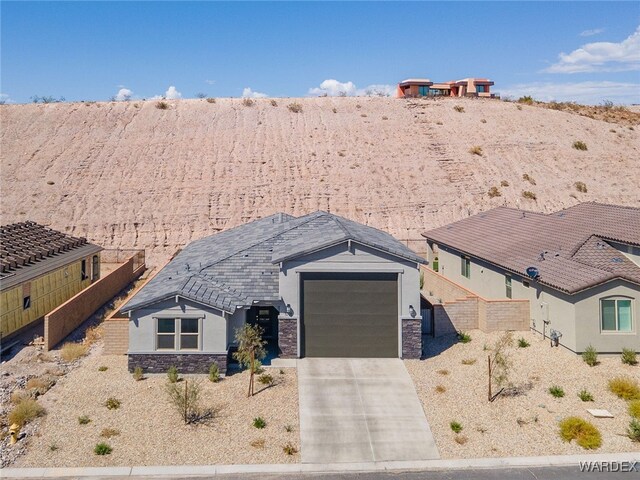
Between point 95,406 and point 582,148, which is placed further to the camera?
point 582,148

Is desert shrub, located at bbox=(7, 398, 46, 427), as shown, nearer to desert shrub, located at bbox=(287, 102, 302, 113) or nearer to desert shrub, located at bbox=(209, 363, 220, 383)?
desert shrub, located at bbox=(209, 363, 220, 383)

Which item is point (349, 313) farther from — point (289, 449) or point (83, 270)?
point (83, 270)

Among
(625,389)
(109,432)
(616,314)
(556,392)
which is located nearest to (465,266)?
(616,314)

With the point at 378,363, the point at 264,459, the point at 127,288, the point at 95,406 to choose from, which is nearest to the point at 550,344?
the point at 378,363

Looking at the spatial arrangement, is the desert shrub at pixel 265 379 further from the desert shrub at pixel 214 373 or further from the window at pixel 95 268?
the window at pixel 95 268

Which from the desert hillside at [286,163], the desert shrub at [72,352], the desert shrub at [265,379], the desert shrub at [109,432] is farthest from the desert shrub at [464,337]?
the desert hillside at [286,163]

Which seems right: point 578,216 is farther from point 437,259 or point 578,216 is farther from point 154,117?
point 154,117
